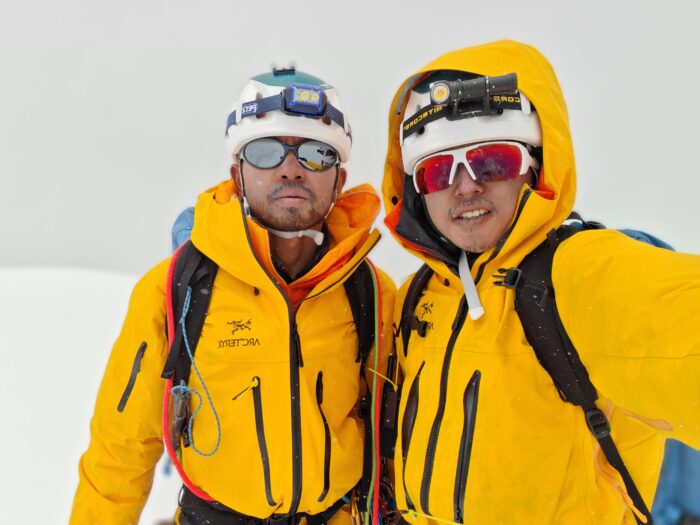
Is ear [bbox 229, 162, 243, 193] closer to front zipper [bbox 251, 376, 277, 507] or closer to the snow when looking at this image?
front zipper [bbox 251, 376, 277, 507]

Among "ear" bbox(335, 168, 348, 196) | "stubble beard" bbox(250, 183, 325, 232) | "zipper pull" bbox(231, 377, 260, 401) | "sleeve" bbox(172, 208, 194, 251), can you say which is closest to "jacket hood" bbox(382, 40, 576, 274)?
"stubble beard" bbox(250, 183, 325, 232)

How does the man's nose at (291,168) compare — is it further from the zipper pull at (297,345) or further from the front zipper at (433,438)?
the front zipper at (433,438)

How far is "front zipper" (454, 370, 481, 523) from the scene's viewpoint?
2.10 meters

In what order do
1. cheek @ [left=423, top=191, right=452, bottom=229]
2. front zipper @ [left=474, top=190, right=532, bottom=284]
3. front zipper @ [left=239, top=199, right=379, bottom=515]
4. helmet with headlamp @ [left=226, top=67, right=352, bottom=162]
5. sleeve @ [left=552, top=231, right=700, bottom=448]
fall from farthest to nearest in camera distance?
helmet with headlamp @ [left=226, top=67, right=352, bottom=162] < front zipper @ [left=239, top=199, right=379, bottom=515] < cheek @ [left=423, top=191, right=452, bottom=229] < front zipper @ [left=474, top=190, right=532, bottom=284] < sleeve @ [left=552, top=231, right=700, bottom=448]

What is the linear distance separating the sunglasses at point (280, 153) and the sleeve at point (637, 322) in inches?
66.1

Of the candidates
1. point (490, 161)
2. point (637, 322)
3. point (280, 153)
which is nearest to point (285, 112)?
point (280, 153)

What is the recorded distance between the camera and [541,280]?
204cm

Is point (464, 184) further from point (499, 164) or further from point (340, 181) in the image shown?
point (340, 181)

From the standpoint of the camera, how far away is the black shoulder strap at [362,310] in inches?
118

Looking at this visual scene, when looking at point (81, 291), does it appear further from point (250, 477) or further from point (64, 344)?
point (250, 477)

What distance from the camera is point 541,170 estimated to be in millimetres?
2508

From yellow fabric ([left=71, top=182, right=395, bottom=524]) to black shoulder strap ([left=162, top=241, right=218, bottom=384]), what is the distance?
0.04 metres

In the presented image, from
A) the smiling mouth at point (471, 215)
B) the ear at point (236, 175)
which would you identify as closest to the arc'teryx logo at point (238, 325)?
the ear at point (236, 175)

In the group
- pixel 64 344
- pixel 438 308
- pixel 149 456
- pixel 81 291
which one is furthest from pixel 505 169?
pixel 81 291
